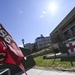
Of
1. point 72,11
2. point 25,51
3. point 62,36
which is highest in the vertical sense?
point 72,11

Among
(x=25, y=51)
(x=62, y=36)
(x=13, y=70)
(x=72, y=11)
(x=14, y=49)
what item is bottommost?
(x=13, y=70)

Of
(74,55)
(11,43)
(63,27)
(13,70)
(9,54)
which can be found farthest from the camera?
(63,27)

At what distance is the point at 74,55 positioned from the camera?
12.3 m

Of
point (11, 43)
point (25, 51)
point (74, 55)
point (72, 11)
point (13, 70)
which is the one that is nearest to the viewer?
point (11, 43)

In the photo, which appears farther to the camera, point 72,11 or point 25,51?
point 72,11

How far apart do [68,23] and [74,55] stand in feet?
80.0

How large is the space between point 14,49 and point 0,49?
190mm

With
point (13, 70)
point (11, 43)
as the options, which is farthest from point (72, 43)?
point (11, 43)

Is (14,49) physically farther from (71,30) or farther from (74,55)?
(71,30)

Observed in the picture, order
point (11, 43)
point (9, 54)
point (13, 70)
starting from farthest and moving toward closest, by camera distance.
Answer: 1. point (13, 70)
2. point (11, 43)
3. point (9, 54)

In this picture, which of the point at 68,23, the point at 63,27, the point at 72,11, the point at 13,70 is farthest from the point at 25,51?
the point at 63,27

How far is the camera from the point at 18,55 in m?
1.83

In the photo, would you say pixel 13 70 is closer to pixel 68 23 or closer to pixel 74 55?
pixel 74 55

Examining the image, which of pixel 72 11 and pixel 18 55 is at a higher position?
pixel 72 11
